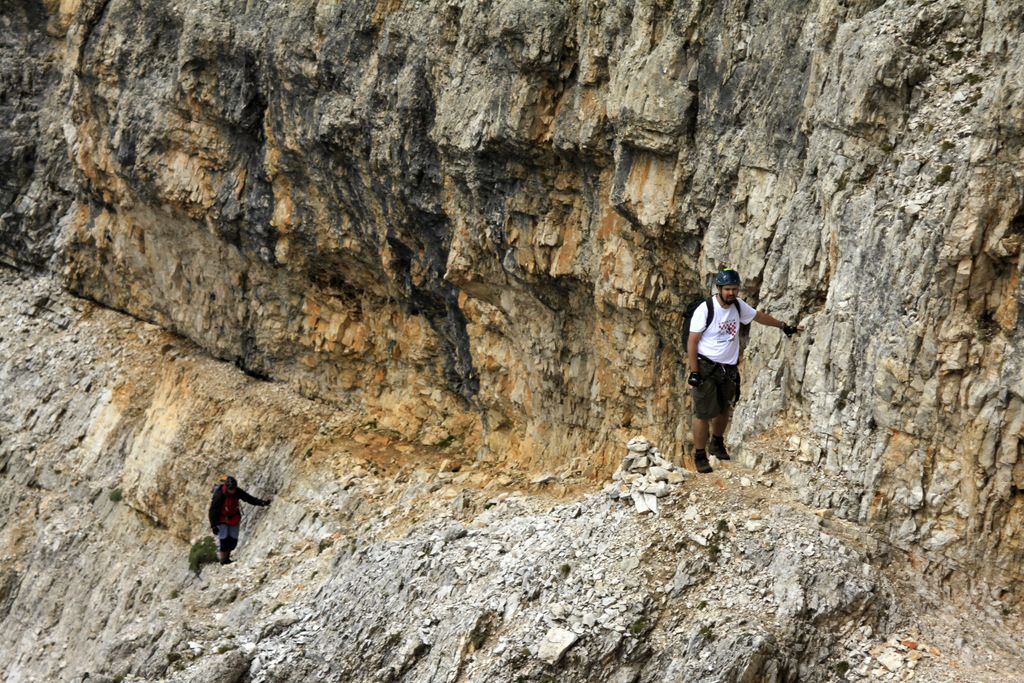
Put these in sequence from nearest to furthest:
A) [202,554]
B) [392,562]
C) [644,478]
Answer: [644,478] → [392,562] → [202,554]

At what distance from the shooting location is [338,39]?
67.3ft

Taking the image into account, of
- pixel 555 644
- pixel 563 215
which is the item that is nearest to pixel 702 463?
pixel 555 644

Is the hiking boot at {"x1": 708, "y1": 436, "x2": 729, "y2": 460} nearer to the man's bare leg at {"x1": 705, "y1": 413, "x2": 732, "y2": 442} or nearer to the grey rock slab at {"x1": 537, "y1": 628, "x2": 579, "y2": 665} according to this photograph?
the man's bare leg at {"x1": 705, "y1": 413, "x2": 732, "y2": 442}

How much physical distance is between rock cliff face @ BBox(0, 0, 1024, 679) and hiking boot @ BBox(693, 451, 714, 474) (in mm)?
446

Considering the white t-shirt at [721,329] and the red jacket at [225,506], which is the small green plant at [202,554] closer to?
the red jacket at [225,506]

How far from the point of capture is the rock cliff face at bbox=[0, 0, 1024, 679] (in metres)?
11.3

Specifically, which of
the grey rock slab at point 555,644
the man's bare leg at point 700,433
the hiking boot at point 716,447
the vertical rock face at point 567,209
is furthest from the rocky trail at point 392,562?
the vertical rock face at point 567,209

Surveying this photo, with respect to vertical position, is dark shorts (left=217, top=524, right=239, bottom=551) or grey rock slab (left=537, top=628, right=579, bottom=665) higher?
grey rock slab (left=537, top=628, right=579, bottom=665)

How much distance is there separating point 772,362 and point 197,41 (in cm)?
1408

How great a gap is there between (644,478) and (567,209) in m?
6.49

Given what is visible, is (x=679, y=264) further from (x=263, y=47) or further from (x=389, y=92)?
(x=263, y=47)

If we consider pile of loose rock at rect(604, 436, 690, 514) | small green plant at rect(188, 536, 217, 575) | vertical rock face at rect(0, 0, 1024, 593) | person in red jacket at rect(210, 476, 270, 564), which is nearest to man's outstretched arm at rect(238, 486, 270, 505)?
person in red jacket at rect(210, 476, 270, 564)

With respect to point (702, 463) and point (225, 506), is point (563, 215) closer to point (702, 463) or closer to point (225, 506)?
point (702, 463)

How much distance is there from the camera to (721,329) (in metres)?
12.7
